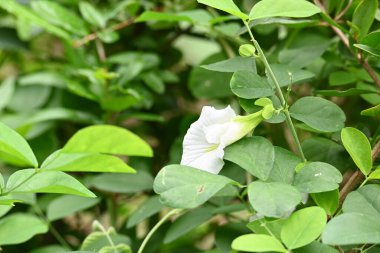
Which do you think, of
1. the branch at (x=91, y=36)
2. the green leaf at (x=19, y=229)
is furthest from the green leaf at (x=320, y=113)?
the branch at (x=91, y=36)

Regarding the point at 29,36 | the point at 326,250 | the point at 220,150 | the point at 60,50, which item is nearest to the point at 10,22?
the point at 60,50

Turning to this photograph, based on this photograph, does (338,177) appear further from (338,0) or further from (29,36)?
(29,36)

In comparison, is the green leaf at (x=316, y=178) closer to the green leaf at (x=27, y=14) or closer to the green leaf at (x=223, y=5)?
the green leaf at (x=223, y=5)

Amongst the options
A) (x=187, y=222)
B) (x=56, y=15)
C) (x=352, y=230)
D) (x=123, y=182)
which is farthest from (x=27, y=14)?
(x=352, y=230)

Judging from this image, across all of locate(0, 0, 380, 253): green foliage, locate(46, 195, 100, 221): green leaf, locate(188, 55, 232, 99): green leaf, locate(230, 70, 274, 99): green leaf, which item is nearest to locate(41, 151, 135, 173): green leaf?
locate(0, 0, 380, 253): green foliage

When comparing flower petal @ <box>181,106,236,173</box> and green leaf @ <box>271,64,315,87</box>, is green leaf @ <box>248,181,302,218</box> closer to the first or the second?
flower petal @ <box>181,106,236,173</box>

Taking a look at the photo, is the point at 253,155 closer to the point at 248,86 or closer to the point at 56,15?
the point at 248,86
